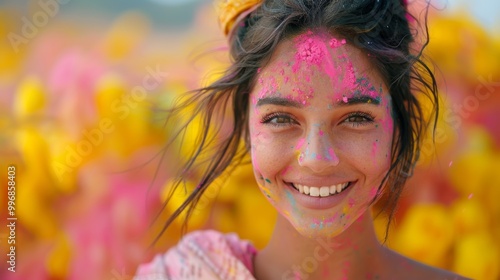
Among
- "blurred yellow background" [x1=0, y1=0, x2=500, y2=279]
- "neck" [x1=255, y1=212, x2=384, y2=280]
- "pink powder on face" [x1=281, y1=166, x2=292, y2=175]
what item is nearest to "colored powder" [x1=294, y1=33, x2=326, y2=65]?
"pink powder on face" [x1=281, y1=166, x2=292, y2=175]

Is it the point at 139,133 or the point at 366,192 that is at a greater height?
the point at 366,192

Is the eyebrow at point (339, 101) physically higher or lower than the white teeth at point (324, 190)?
higher

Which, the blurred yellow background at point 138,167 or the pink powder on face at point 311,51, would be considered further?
the blurred yellow background at point 138,167

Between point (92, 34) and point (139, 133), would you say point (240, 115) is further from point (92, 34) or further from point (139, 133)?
point (92, 34)

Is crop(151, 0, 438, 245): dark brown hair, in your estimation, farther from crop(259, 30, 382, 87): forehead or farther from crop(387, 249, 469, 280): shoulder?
crop(387, 249, 469, 280): shoulder

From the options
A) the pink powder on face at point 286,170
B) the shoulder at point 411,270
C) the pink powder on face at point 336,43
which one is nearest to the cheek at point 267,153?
the pink powder on face at point 286,170

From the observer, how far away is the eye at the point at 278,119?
116cm

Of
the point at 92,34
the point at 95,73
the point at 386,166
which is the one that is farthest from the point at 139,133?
the point at 386,166

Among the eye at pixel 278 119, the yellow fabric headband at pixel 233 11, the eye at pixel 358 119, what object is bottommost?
the eye at pixel 358 119

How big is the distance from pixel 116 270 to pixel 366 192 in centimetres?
116

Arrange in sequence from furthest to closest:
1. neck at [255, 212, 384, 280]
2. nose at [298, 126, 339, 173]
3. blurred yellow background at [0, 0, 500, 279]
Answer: blurred yellow background at [0, 0, 500, 279]
neck at [255, 212, 384, 280]
nose at [298, 126, 339, 173]

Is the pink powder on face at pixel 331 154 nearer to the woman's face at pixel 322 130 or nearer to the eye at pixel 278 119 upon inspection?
the woman's face at pixel 322 130

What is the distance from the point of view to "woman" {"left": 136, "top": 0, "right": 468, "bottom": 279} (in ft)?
3.67

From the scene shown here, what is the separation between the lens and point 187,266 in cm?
142
